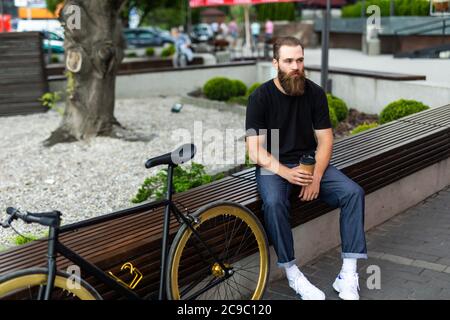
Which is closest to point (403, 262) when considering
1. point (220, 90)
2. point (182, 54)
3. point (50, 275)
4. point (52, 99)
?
point (50, 275)

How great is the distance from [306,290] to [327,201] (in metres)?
0.65

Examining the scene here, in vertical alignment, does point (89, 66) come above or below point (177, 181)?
above

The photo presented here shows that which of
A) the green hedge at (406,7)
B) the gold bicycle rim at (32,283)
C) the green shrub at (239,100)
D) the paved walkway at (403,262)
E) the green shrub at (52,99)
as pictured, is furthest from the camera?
the green hedge at (406,7)

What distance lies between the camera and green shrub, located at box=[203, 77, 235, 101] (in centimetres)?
1366

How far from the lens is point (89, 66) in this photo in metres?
9.26

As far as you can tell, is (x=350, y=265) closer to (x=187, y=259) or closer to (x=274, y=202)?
(x=274, y=202)

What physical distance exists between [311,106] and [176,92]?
38.5 feet

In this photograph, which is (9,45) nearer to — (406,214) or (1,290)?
(406,214)

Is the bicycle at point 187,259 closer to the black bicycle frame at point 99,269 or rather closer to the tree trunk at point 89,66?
the black bicycle frame at point 99,269

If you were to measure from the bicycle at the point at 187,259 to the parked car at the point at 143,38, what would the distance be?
110 feet

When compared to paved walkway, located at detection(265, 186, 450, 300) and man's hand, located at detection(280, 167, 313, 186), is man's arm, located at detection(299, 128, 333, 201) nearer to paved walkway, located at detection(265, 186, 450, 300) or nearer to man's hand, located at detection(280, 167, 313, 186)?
man's hand, located at detection(280, 167, 313, 186)

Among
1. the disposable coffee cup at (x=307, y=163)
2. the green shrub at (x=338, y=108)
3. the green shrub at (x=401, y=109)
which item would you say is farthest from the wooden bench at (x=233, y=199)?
the green shrub at (x=338, y=108)

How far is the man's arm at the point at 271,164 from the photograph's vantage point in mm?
3967
